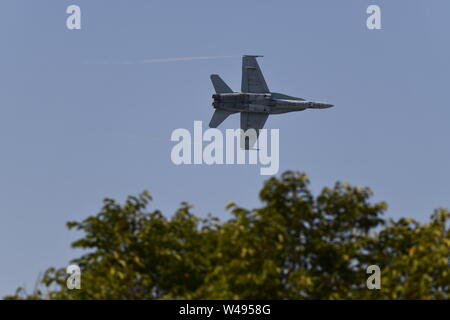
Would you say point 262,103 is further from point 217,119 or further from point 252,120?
point 217,119

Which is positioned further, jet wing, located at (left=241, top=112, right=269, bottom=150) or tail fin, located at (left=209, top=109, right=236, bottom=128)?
jet wing, located at (left=241, top=112, right=269, bottom=150)

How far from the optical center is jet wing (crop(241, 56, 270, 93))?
58656 millimetres

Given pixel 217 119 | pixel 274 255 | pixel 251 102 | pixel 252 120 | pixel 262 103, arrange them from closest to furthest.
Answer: pixel 274 255 → pixel 217 119 → pixel 251 102 → pixel 262 103 → pixel 252 120

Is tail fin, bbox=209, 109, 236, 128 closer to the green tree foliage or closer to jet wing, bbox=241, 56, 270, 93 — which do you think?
jet wing, bbox=241, 56, 270, 93

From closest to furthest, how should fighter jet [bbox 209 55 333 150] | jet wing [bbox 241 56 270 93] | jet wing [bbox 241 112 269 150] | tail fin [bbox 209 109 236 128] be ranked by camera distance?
tail fin [bbox 209 109 236 128] → fighter jet [bbox 209 55 333 150] → jet wing [bbox 241 56 270 93] → jet wing [bbox 241 112 269 150]

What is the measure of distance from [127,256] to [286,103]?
27.9 metres

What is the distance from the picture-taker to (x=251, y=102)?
58719 millimetres

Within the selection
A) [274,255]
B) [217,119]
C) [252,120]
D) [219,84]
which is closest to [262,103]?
[252,120]

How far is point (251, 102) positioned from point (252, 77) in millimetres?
1621

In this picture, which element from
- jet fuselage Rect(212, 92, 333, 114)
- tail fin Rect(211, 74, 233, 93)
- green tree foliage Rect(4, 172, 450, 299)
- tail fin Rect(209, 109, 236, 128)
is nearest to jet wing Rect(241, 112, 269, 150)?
jet fuselage Rect(212, 92, 333, 114)

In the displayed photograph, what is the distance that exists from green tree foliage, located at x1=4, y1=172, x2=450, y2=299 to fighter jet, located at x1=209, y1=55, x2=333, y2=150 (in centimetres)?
2113

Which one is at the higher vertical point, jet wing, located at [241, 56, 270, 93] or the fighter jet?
jet wing, located at [241, 56, 270, 93]
